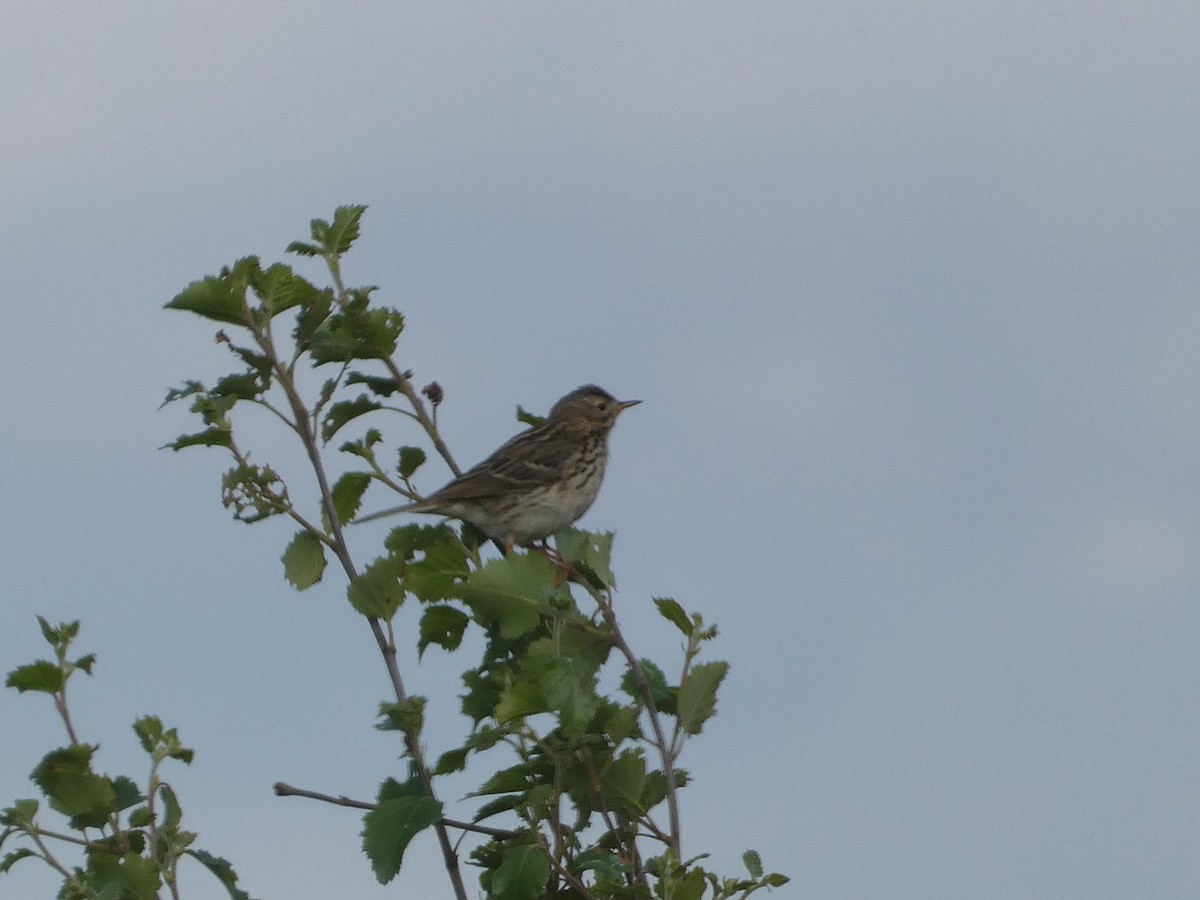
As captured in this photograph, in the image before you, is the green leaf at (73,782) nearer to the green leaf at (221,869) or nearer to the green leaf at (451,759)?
the green leaf at (221,869)

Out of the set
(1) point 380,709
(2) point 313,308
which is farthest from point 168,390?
(1) point 380,709

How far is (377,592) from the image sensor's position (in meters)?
5.80

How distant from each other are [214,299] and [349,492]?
3.56 ft

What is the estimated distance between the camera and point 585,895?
17.0 feet

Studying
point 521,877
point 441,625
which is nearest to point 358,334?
point 441,625

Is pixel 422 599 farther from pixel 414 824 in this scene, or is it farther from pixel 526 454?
pixel 526 454

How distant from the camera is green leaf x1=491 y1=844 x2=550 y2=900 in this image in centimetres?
502

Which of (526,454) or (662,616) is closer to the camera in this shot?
(662,616)

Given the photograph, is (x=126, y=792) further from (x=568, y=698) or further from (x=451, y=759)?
(x=568, y=698)

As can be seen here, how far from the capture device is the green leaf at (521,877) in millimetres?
5020

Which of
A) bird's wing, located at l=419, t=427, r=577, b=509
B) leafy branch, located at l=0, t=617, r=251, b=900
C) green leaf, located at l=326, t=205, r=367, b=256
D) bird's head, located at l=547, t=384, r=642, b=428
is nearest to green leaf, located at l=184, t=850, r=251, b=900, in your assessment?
leafy branch, located at l=0, t=617, r=251, b=900

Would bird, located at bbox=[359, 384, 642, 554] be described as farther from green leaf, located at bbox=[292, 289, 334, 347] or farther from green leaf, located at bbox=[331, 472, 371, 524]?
green leaf, located at bbox=[292, 289, 334, 347]

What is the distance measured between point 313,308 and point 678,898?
2789 mm

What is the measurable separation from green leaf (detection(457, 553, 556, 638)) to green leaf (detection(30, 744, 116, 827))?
1458 mm
